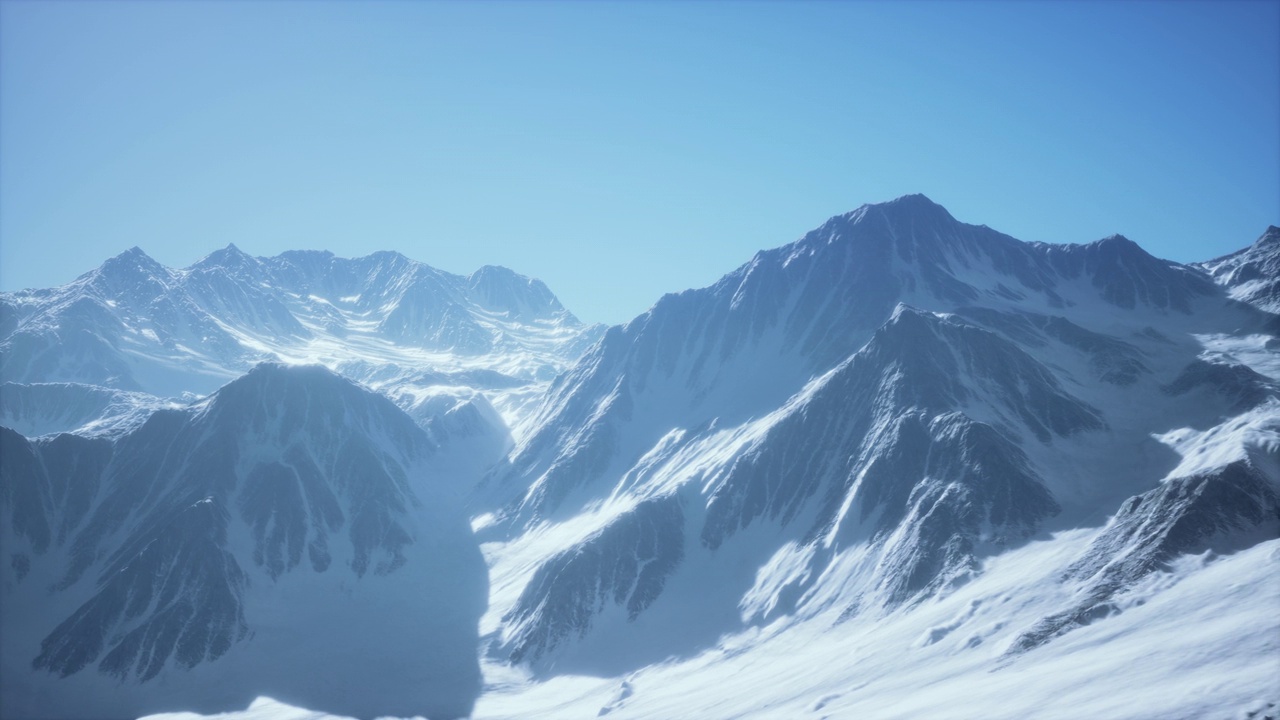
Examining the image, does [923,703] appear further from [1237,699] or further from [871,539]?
[871,539]

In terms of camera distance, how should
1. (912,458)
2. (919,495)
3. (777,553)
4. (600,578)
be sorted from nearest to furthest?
(919,495) < (912,458) < (777,553) < (600,578)

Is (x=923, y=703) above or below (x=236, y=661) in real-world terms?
below

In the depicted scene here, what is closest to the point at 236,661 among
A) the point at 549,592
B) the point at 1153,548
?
the point at 549,592

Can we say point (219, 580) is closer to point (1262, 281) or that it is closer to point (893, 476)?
point (893, 476)

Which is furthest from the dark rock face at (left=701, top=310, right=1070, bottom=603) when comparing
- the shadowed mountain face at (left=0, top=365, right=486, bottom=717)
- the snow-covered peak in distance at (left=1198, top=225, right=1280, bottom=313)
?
the snow-covered peak in distance at (left=1198, top=225, right=1280, bottom=313)

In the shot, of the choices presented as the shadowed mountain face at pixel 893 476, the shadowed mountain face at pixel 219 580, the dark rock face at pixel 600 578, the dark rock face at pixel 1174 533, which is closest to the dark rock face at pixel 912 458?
the shadowed mountain face at pixel 893 476

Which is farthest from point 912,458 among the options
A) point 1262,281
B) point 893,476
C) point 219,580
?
point 219,580

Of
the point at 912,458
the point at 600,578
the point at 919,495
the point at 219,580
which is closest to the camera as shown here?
the point at 919,495

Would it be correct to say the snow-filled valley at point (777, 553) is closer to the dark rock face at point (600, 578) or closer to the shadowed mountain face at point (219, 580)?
the dark rock face at point (600, 578)
